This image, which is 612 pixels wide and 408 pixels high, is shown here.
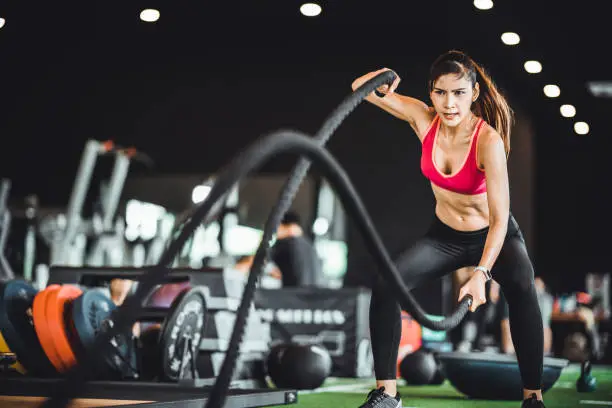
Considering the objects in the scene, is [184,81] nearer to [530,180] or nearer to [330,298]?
[530,180]

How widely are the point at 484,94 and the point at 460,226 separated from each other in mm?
488

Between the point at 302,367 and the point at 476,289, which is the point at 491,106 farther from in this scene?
the point at 302,367

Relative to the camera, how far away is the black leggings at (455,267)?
3.05 meters

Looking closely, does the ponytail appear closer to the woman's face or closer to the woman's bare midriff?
the woman's face

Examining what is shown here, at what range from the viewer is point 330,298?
6.69 metres

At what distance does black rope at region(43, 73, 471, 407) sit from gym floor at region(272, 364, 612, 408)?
76.2 inches

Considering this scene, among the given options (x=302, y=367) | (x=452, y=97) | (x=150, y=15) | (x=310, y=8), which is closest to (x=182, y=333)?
(x=302, y=367)

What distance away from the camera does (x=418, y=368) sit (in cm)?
571

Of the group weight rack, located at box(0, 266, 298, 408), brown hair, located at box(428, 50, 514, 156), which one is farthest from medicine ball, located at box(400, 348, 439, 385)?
brown hair, located at box(428, 50, 514, 156)

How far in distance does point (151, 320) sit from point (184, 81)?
21.8 feet


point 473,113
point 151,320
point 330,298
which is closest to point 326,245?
point 330,298

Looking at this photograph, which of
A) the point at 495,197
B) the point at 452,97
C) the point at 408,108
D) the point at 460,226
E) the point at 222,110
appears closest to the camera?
the point at 495,197

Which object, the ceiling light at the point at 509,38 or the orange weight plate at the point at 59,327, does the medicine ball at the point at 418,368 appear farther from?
the ceiling light at the point at 509,38

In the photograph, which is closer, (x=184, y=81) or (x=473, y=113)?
(x=473, y=113)
